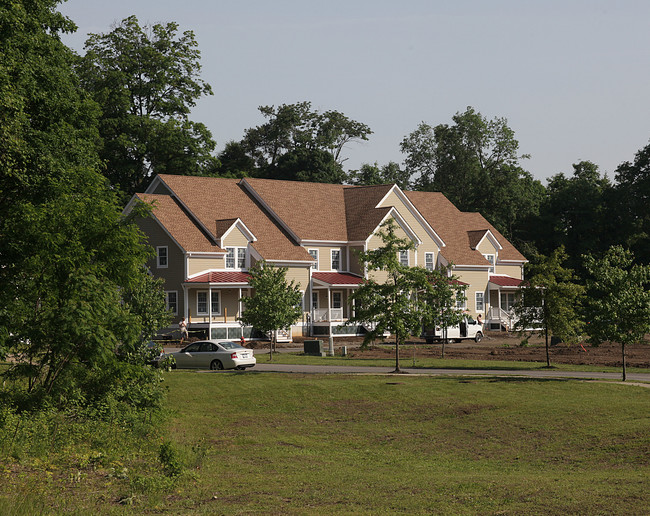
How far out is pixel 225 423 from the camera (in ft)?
79.2

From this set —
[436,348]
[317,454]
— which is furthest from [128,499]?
[436,348]

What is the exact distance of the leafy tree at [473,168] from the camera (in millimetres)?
94125

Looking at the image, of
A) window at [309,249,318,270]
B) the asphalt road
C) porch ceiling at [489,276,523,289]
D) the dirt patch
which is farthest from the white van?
the asphalt road

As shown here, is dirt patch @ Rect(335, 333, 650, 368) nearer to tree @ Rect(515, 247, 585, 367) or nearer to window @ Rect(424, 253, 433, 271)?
tree @ Rect(515, 247, 585, 367)

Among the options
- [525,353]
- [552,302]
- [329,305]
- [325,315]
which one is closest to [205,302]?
[325,315]

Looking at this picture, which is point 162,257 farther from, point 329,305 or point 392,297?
point 392,297

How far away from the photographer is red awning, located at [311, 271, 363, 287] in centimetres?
5891

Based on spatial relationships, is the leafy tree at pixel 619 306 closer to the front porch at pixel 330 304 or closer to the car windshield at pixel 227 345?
the car windshield at pixel 227 345

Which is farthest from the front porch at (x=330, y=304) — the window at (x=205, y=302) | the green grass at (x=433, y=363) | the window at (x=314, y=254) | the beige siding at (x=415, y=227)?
the green grass at (x=433, y=363)

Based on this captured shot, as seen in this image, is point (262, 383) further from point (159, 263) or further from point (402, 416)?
point (159, 263)

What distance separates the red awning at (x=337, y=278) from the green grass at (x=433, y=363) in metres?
15.0

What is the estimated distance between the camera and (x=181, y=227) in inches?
2196

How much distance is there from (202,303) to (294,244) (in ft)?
29.0

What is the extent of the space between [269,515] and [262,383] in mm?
17676
